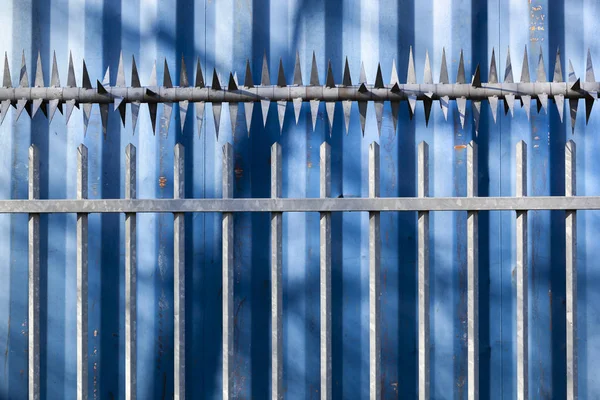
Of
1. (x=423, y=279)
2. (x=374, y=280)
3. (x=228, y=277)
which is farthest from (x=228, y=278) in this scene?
(x=423, y=279)

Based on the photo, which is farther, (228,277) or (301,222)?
(301,222)

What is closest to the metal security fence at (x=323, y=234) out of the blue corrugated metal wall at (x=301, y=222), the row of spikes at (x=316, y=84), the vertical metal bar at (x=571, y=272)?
the vertical metal bar at (x=571, y=272)

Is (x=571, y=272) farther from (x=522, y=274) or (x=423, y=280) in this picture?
(x=423, y=280)

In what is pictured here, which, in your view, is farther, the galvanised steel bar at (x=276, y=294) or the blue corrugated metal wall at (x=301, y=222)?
the blue corrugated metal wall at (x=301, y=222)

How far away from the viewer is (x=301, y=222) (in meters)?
3.04

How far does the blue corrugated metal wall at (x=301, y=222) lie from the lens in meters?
3.01

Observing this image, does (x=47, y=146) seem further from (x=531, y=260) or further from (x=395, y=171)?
(x=531, y=260)

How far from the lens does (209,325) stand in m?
3.03

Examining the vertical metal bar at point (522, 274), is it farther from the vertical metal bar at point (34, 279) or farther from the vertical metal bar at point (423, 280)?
the vertical metal bar at point (34, 279)

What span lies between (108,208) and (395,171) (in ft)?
5.04

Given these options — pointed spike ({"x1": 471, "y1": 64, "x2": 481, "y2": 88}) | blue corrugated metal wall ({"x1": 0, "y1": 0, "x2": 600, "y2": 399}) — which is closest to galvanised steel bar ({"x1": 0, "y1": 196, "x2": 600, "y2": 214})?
pointed spike ({"x1": 471, "y1": 64, "x2": 481, "y2": 88})

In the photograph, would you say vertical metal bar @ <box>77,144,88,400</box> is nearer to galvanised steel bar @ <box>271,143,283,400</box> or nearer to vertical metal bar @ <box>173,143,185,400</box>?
vertical metal bar @ <box>173,143,185,400</box>

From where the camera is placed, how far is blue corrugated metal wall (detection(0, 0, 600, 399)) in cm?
301

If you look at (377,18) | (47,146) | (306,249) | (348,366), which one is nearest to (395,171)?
(306,249)
